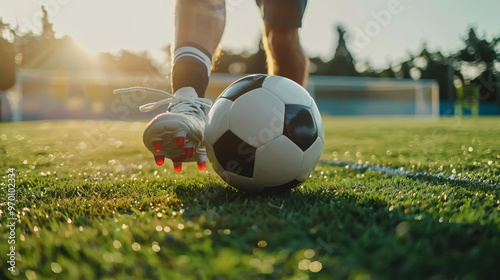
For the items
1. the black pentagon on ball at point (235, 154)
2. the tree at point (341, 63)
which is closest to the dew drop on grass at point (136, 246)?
the black pentagon on ball at point (235, 154)

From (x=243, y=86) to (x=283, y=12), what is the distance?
122 centimetres

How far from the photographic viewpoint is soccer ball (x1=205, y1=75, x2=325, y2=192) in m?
1.59

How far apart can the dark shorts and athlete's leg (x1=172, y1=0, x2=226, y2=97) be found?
0.45m

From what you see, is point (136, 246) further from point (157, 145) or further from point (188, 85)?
point (188, 85)

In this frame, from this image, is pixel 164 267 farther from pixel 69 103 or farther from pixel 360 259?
pixel 69 103

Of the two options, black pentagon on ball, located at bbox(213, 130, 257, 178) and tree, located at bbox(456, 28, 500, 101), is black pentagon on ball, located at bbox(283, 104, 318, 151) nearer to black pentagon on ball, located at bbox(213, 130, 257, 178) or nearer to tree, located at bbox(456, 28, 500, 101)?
black pentagon on ball, located at bbox(213, 130, 257, 178)

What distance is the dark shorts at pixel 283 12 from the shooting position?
8.91 feet

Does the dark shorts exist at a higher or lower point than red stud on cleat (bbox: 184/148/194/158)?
higher

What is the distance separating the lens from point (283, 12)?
2.74m

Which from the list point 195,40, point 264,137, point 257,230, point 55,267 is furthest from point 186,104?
point 55,267

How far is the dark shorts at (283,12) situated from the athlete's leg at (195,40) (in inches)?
17.8

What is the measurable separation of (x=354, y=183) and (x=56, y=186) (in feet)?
4.47

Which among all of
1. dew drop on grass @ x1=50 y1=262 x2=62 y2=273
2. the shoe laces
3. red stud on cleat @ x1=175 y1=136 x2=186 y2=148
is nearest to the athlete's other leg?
the shoe laces

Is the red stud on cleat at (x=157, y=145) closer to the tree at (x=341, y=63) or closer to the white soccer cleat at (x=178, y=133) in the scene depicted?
the white soccer cleat at (x=178, y=133)
